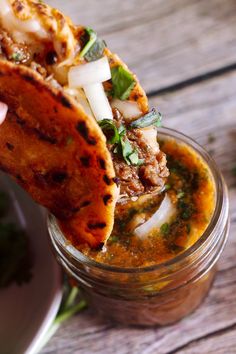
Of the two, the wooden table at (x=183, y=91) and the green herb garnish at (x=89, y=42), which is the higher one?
the green herb garnish at (x=89, y=42)

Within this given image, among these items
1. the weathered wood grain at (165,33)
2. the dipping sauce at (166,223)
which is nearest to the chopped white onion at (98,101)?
the dipping sauce at (166,223)

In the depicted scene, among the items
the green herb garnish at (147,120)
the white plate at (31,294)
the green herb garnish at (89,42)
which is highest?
the green herb garnish at (89,42)

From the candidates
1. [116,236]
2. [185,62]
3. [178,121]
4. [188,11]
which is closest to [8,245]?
[116,236]

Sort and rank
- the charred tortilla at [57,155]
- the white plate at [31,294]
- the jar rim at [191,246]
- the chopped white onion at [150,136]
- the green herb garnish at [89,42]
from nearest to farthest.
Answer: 1. the charred tortilla at [57,155]
2. the green herb garnish at [89,42]
3. the chopped white onion at [150,136]
4. the jar rim at [191,246]
5. the white plate at [31,294]

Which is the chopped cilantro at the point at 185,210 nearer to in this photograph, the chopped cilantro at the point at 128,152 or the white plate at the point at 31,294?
the chopped cilantro at the point at 128,152

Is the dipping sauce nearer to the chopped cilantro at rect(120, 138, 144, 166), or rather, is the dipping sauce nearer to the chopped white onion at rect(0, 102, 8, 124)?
the chopped cilantro at rect(120, 138, 144, 166)

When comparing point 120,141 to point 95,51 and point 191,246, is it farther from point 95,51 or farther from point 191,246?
point 191,246

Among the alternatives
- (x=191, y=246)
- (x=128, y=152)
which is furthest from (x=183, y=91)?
(x=128, y=152)
